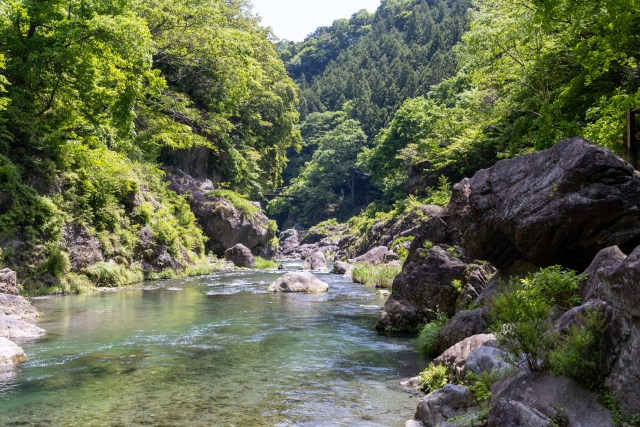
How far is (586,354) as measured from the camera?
5.06 meters

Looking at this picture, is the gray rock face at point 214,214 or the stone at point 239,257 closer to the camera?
the stone at point 239,257

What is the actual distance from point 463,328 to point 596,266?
10.9 feet

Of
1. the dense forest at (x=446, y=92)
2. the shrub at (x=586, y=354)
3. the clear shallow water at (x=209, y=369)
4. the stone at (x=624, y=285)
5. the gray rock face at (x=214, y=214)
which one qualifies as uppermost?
the dense forest at (x=446, y=92)

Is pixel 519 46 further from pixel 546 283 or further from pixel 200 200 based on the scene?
pixel 200 200

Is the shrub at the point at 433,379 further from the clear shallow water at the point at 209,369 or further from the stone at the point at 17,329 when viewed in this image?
the stone at the point at 17,329

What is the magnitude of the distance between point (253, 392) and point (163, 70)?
1494 inches

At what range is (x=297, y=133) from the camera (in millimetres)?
59562

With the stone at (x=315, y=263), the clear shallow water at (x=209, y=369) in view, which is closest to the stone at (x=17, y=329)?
the clear shallow water at (x=209, y=369)

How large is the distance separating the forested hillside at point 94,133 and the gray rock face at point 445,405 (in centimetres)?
1666

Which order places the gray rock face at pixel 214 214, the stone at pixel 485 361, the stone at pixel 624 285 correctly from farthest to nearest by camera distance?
the gray rock face at pixel 214 214 < the stone at pixel 485 361 < the stone at pixel 624 285

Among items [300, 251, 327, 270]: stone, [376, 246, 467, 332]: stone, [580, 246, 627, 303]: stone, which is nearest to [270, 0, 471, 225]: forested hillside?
[300, 251, 327, 270]: stone

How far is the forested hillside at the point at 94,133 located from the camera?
68.0 ft

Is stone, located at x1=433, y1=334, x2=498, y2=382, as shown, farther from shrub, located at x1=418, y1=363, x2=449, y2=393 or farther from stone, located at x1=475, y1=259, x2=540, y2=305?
stone, located at x1=475, y1=259, x2=540, y2=305

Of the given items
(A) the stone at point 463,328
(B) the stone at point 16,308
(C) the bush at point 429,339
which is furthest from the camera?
(B) the stone at point 16,308
